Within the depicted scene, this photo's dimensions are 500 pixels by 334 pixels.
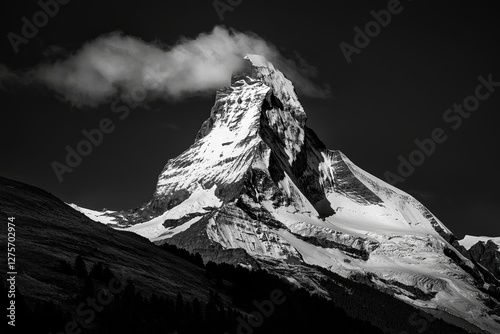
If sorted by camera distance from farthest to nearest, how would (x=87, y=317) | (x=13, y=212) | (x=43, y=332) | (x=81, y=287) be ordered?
(x=13, y=212) < (x=81, y=287) < (x=87, y=317) < (x=43, y=332)

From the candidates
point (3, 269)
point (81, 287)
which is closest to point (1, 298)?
point (3, 269)

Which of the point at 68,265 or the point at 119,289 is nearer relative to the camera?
the point at 68,265

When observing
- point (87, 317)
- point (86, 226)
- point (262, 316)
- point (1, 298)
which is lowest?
point (262, 316)

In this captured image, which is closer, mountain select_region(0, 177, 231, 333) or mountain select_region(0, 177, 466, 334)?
mountain select_region(0, 177, 231, 333)

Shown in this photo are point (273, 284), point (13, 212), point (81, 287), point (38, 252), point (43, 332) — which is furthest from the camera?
point (273, 284)

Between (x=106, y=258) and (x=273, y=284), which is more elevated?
(x=106, y=258)

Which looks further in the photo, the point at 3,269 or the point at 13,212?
the point at 13,212

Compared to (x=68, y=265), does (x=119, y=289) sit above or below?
below

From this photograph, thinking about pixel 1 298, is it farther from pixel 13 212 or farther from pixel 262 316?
pixel 262 316

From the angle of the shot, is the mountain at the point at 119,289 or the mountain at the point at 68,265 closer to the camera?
the mountain at the point at 68,265
